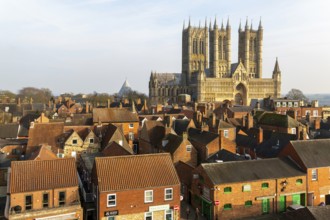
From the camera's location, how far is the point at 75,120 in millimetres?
60688

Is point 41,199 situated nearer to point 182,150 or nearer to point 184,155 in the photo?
point 182,150

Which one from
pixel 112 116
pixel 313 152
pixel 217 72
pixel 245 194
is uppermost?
pixel 217 72

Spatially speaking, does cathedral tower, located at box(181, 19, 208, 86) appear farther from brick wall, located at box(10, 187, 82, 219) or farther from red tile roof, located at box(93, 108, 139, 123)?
brick wall, located at box(10, 187, 82, 219)

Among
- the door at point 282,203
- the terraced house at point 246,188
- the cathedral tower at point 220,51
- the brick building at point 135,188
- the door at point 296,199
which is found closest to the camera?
the brick building at point 135,188

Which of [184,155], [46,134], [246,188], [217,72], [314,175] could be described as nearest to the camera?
[246,188]

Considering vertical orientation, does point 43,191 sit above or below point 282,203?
above

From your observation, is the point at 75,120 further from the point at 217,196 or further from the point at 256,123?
the point at 217,196

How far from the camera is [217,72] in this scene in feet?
→ 521

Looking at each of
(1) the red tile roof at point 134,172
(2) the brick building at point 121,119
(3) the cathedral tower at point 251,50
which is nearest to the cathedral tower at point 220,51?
(3) the cathedral tower at point 251,50

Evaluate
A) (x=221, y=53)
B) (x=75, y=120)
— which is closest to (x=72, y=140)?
(x=75, y=120)

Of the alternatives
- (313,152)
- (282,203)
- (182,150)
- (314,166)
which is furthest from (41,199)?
(313,152)

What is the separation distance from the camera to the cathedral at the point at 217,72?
14788 centimetres

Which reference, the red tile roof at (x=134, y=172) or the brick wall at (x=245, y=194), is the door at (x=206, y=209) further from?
the red tile roof at (x=134, y=172)

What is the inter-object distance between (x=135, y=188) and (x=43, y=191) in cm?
731
